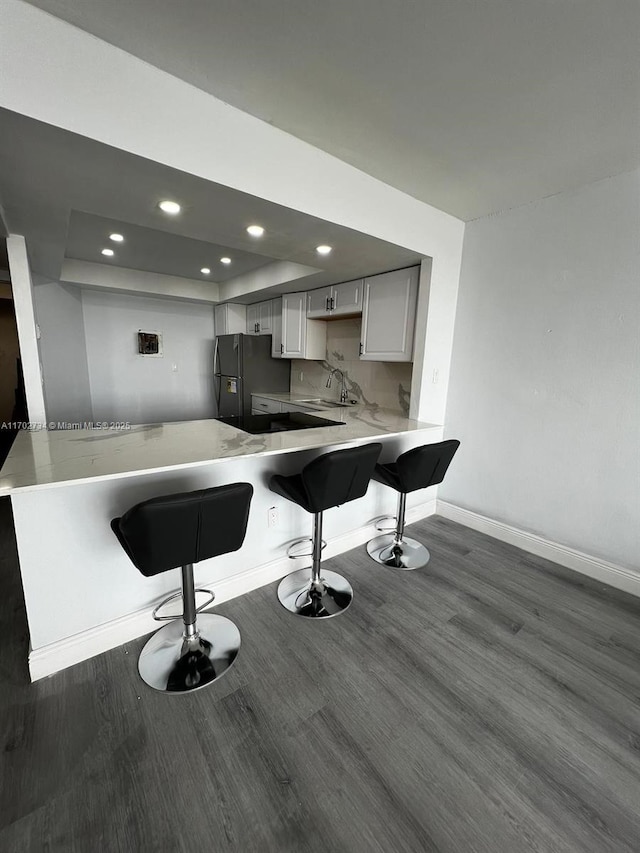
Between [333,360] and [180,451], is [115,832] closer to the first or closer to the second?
[180,451]

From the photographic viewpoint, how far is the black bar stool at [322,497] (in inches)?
70.3

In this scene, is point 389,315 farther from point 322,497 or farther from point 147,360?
point 147,360

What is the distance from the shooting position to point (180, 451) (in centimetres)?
170

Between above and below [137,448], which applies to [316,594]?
below

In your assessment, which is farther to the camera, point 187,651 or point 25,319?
point 25,319

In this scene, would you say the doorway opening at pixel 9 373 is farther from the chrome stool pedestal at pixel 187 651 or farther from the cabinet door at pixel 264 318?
the chrome stool pedestal at pixel 187 651

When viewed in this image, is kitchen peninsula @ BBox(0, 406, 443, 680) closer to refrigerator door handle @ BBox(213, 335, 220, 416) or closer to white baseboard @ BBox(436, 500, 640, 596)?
white baseboard @ BBox(436, 500, 640, 596)

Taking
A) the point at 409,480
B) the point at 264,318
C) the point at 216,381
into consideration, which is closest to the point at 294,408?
the point at 264,318

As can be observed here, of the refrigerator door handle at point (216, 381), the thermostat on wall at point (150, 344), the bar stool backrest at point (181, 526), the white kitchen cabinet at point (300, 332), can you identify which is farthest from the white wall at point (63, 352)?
the bar stool backrest at point (181, 526)

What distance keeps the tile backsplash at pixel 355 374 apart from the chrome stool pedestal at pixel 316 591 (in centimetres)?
173

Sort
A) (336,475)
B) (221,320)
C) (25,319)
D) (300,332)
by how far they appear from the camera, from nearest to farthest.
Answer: (336,475) → (25,319) → (300,332) → (221,320)

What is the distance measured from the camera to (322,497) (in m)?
1.84

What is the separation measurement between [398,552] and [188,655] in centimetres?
153

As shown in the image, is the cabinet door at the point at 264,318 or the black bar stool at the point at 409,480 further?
the cabinet door at the point at 264,318
